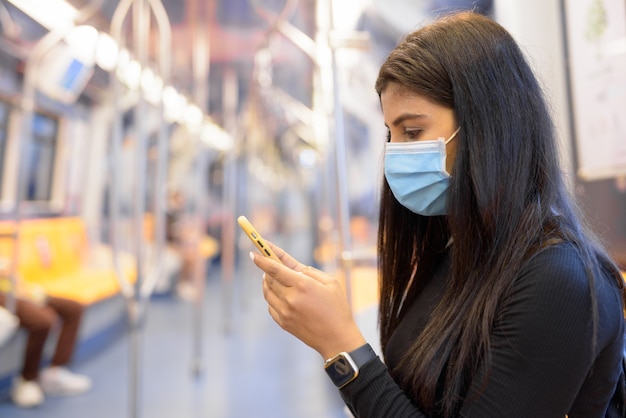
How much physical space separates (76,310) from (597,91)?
11.2 feet

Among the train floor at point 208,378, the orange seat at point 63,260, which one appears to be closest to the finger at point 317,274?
the train floor at point 208,378

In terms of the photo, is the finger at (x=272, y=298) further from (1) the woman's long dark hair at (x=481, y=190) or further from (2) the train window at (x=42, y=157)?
(2) the train window at (x=42, y=157)

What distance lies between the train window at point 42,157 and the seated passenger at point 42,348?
2.10 metres

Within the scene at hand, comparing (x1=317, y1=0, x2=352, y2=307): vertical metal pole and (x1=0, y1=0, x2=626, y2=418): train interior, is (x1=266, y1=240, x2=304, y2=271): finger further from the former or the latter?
(x1=317, y1=0, x2=352, y2=307): vertical metal pole

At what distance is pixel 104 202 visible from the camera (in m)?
6.21

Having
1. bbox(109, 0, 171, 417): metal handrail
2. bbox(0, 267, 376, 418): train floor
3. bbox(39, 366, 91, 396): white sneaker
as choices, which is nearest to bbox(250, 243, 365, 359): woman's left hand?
bbox(0, 267, 376, 418): train floor

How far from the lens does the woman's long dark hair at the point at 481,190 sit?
713mm

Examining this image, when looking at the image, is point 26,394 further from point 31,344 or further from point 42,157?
point 42,157

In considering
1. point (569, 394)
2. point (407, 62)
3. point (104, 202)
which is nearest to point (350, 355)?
point (569, 394)

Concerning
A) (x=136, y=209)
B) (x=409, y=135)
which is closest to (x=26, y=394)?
(x=136, y=209)

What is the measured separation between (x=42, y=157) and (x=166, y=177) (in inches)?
59.7

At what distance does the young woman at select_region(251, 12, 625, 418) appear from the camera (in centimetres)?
64

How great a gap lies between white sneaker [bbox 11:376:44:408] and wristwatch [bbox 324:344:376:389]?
294cm

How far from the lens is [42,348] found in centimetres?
317
